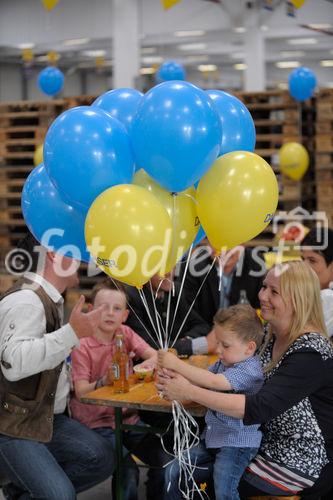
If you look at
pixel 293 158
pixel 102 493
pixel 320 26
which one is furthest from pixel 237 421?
pixel 320 26

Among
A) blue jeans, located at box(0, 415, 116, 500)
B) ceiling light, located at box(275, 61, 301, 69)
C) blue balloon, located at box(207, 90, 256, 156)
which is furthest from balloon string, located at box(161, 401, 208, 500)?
ceiling light, located at box(275, 61, 301, 69)

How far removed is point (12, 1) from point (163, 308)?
12268 millimetres

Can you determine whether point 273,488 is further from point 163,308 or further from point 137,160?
point 163,308

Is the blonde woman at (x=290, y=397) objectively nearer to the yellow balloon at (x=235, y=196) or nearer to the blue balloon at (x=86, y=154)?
the yellow balloon at (x=235, y=196)

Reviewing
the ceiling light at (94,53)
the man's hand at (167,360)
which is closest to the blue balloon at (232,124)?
the man's hand at (167,360)

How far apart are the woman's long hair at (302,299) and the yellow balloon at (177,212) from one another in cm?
45

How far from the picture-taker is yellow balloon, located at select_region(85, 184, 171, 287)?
2.56 m

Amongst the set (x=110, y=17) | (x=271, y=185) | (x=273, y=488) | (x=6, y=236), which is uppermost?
(x=110, y=17)

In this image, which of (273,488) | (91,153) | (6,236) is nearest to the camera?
(91,153)

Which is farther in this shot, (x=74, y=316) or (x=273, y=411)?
(x=74, y=316)

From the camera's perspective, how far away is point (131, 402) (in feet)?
10.7

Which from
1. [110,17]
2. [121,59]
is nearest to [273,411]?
[121,59]

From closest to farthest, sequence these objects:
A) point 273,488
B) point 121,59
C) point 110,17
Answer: point 273,488, point 121,59, point 110,17

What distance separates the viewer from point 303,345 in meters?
2.83
